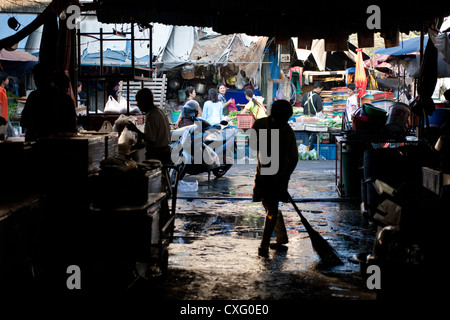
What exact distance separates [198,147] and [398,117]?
4.49 metres

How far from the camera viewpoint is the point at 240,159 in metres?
18.3

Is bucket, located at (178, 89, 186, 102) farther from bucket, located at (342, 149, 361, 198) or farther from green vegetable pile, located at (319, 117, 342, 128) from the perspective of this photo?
bucket, located at (342, 149, 361, 198)

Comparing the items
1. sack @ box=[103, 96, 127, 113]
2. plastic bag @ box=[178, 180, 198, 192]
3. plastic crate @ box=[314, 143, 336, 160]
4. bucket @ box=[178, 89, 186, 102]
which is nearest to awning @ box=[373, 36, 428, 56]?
plastic crate @ box=[314, 143, 336, 160]

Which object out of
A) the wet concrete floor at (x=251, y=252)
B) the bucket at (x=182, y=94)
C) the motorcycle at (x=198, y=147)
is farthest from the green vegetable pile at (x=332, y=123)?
the wet concrete floor at (x=251, y=252)

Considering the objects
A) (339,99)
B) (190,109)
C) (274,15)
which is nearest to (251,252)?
(274,15)

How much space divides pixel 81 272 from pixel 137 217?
2.56 ft

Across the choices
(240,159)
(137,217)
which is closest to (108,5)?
(137,217)

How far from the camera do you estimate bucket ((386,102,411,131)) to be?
33.6ft

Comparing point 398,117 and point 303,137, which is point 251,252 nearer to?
point 398,117

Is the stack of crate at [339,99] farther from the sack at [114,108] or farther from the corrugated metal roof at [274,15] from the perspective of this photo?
the sack at [114,108]

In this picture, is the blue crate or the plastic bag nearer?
the plastic bag

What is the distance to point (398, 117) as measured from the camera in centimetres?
1026

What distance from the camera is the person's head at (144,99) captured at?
8.55m

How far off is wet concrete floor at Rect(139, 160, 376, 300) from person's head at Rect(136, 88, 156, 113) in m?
1.87
